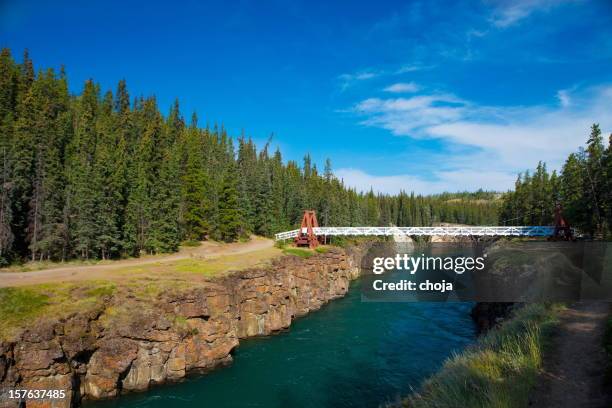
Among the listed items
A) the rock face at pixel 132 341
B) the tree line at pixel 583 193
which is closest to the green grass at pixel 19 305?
the rock face at pixel 132 341

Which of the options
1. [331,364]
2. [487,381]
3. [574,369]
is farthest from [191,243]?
[574,369]

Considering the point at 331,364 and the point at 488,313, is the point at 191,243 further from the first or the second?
the point at 488,313

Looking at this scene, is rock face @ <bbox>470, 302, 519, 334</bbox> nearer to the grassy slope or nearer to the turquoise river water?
the turquoise river water

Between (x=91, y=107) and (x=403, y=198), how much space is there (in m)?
119

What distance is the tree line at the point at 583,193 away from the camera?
46000 millimetres

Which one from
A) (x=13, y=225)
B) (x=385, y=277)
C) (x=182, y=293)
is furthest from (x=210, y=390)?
(x=385, y=277)

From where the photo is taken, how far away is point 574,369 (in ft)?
32.5

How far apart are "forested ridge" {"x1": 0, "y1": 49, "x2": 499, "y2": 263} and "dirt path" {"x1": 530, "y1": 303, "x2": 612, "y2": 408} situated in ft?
129

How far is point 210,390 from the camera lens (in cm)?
2214

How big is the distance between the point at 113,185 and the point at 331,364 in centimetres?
3131

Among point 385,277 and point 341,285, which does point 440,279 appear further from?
point 341,285

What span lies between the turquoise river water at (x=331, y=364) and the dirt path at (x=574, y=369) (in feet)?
31.7

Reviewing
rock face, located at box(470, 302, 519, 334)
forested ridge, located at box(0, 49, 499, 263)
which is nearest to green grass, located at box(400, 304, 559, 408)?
rock face, located at box(470, 302, 519, 334)

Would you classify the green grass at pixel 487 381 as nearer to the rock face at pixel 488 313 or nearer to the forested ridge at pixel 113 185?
the rock face at pixel 488 313
